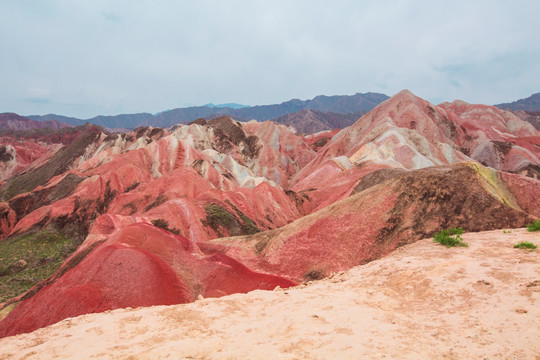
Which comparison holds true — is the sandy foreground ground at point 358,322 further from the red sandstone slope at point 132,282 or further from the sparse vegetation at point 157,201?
the sparse vegetation at point 157,201

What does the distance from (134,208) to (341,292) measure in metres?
33.0

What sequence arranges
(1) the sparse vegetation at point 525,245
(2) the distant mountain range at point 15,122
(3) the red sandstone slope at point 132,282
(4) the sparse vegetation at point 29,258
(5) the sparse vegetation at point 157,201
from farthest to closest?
(2) the distant mountain range at point 15,122
(5) the sparse vegetation at point 157,201
(4) the sparse vegetation at point 29,258
(3) the red sandstone slope at point 132,282
(1) the sparse vegetation at point 525,245

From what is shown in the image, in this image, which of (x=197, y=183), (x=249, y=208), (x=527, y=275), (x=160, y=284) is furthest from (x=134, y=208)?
(x=527, y=275)

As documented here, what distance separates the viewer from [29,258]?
89.3 feet

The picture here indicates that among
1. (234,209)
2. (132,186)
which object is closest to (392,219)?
(234,209)

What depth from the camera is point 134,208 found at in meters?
35.7

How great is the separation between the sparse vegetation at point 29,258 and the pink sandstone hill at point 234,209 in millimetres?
231

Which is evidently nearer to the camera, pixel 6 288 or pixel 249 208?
pixel 6 288

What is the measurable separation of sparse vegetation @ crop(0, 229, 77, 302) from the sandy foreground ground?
1991 cm

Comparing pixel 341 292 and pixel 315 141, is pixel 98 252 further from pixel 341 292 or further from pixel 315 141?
pixel 315 141

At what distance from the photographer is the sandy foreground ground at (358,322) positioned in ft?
17.1

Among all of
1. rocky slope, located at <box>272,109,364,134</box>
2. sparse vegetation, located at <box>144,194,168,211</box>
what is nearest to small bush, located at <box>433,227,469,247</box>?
sparse vegetation, located at <box>144,194,168,211</box>

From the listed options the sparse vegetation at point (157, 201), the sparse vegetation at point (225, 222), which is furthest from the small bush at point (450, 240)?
the sparse vegetation at point (157, 201)

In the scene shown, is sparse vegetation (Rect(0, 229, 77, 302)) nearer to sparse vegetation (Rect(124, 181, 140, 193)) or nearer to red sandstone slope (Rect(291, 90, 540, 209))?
sparse vegetation (Rect(124, 181, 140, 193))
